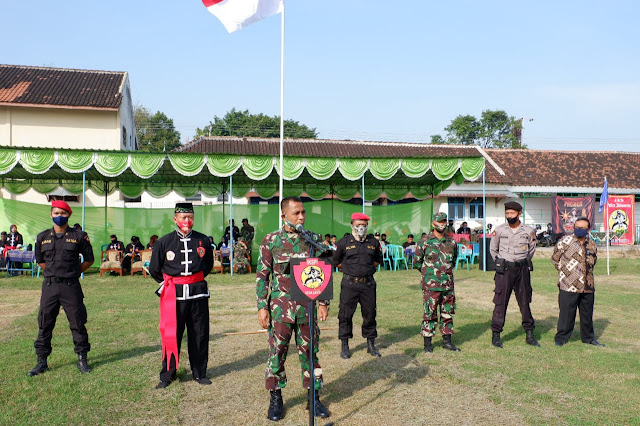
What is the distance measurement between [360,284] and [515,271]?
217cm

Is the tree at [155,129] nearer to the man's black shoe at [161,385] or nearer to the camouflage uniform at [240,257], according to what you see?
the camouflage uniform at [240,257]

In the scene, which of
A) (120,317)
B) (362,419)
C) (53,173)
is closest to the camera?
(362,419)

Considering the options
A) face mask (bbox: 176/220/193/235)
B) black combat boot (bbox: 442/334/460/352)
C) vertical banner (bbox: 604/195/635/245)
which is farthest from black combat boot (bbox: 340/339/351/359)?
vertical banner (bbox: 604/195/635/245)

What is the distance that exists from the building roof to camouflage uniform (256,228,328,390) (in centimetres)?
2064

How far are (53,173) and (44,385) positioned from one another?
13032 mm

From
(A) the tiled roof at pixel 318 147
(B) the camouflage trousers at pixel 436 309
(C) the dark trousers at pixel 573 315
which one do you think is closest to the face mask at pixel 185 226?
(B) the camouflage trousers at pixel 436 309

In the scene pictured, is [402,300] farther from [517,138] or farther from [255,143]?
[517,138]

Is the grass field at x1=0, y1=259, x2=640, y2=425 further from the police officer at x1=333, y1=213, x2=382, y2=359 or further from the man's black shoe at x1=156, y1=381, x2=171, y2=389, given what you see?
the police officer at x1=333, y1=213, x2=382, y2=359

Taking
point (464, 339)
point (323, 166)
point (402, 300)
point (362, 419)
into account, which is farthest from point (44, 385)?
point (323, 166)

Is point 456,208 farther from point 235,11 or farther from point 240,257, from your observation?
point 235,11

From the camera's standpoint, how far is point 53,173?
1680 centimetres

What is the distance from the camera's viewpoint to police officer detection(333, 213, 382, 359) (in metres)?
6.70

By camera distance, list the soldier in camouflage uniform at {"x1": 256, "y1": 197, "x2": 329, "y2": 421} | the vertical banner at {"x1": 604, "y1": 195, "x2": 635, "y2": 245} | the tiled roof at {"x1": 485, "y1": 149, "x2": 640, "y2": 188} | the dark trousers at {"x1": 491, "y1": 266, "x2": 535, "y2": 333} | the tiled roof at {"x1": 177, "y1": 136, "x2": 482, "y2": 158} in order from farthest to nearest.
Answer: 1. the tiled roof at {"x1": 485, "y1": 149, "x2": 640, "y2": 188}
2. the tiled roof at {"x1": 177, "y1": 136, "x2": 482, "y2": 158}
3. the vertical banner at {"x1": 604, "y1": 195, "x2": 635, "y2": 245}
4. the dark trousers at {"x1": 491, "y1": 266, "x2": 535, "y2": 333}
5. the soldier in camouflage uniform at {"x1": 256, "y1": 197, "x2": 329, "y2": 421}

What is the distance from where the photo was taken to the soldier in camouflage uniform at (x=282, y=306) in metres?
4.50
